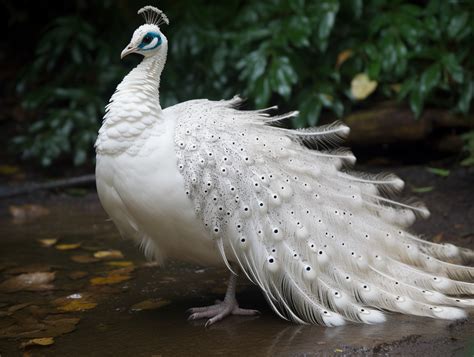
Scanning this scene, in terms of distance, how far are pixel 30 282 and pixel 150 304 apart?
31.9 inches

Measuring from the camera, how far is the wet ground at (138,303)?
3.00 m

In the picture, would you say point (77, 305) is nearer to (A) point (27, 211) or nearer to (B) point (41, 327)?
(B) point (41, 327)

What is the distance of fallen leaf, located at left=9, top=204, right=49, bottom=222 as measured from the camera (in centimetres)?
539

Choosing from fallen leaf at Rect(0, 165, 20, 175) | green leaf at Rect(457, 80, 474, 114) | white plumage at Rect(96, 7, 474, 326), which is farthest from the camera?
fallen leaf at Rect(0, 165, 20, 175)

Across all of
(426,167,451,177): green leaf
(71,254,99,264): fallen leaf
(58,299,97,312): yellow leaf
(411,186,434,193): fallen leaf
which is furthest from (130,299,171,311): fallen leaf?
(426,167,451,177): green leaf

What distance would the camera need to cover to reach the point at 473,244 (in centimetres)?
428

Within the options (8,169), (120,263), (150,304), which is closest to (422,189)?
(120,263)

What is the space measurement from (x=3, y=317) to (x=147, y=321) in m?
0.73

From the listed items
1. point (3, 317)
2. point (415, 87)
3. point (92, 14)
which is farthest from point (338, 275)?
point (92, 14)

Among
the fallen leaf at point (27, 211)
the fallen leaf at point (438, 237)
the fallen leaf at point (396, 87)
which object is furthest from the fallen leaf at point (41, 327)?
the fallen leaf at point (396, 87)

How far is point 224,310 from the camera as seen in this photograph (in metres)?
3.39

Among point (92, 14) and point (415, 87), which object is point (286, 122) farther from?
point (92, 14)

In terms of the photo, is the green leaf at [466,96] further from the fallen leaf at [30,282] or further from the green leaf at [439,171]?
the fallen leaf at [30,282]

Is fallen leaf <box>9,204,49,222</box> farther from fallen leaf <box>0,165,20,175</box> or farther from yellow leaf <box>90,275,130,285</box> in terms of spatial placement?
yellow leaf <box>90,275,130,285</box>
